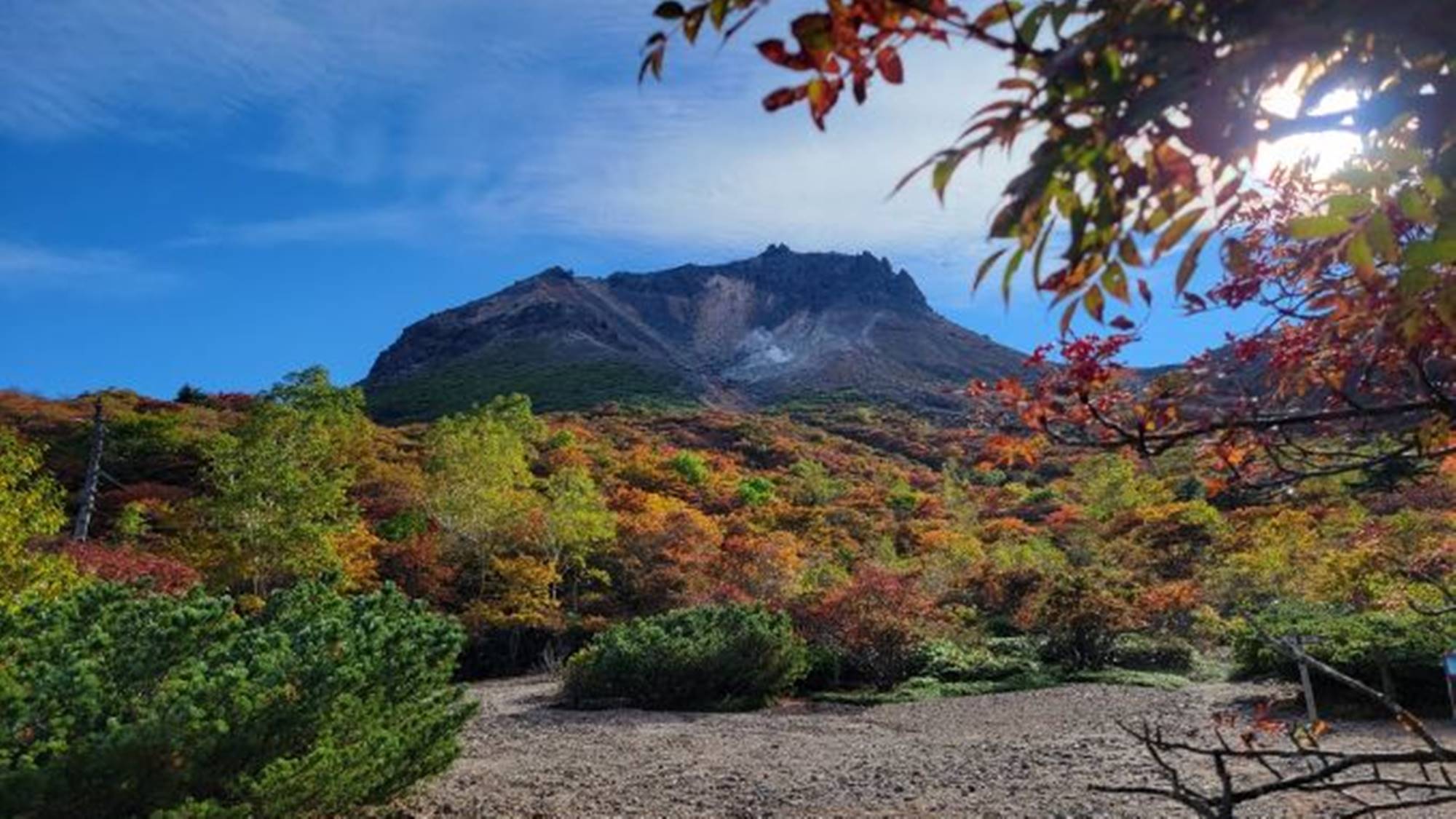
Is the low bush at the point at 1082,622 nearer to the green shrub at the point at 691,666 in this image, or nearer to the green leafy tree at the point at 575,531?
the green shrub at the point at 691,666

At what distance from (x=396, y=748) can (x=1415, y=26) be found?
571 centimetres

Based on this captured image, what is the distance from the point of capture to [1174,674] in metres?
13.5

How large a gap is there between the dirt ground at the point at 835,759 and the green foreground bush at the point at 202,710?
1.08m

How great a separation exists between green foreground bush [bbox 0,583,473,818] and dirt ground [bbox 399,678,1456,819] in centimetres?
108

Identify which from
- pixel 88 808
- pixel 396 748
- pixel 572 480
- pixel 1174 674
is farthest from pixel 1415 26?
pixel 572 480

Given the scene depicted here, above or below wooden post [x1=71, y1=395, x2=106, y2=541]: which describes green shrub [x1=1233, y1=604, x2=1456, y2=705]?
below

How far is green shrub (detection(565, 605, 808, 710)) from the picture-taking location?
→ 1180 cm

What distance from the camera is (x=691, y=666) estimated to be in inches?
465

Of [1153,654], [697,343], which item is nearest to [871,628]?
[1153,654]

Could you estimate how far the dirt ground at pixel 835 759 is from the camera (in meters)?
6.25

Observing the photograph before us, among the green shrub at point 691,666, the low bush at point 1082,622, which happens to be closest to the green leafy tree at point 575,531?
the green shrub at point 691,666

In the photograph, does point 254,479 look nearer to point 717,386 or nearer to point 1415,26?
point 1415,26

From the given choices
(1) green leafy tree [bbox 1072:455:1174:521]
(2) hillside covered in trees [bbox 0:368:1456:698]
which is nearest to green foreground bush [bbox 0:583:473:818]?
(2) hillside covered in trees [bbox 0:368:1456:698]

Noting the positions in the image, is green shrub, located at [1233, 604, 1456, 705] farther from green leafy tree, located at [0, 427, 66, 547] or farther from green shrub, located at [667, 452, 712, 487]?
green shrub, located at [667, 452, 712, 487]
